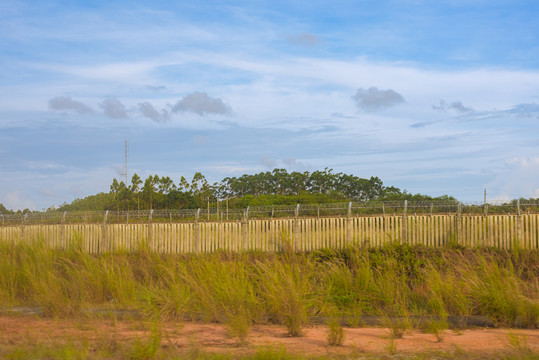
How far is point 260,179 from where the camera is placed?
44.5m

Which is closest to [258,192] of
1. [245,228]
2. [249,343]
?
[245,228]

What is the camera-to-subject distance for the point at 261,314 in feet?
27.4

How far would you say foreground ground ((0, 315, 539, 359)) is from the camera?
5980mm

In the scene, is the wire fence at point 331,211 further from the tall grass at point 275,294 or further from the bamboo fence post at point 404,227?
the tall grass at point 275,294

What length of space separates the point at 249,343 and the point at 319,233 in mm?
11955

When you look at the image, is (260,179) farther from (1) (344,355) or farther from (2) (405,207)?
(1) (344,355)

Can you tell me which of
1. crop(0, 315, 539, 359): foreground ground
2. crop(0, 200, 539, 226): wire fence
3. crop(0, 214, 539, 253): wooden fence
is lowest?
crop(0, 315, 539, 359): foreground ground

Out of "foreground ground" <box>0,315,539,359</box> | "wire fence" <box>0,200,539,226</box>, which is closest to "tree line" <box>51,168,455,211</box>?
"wire fence" <box>0,200,539,226</box>

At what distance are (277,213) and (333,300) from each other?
9.42 m

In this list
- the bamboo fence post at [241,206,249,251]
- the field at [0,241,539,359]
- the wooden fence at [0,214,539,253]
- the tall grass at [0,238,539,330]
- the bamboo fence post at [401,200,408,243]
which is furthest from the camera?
the bamboo fence post at [241,206,249,251]

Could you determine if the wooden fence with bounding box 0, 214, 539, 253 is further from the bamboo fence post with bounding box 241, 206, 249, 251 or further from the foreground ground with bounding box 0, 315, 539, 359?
the foreground ground with bounding box 0, 315, 539, 359

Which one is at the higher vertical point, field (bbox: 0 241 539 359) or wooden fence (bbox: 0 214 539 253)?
wooden fence (bbox: 0 214 539 253)

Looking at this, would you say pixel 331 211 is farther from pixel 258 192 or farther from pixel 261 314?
pixel 258 192

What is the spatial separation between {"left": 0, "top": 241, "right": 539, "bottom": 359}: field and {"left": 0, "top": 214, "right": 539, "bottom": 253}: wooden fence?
19.2ft
